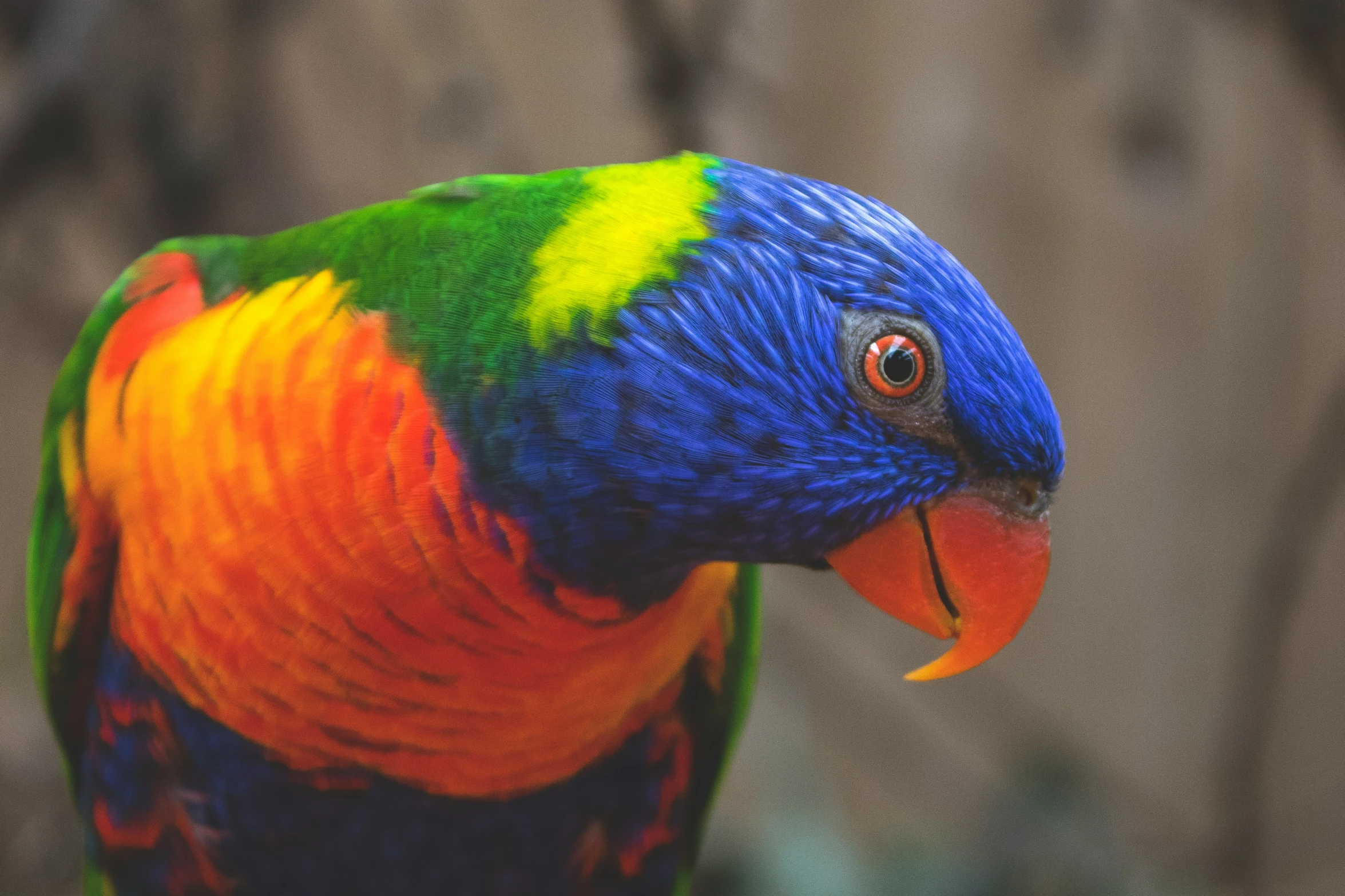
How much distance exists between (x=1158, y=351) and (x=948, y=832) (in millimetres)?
1569

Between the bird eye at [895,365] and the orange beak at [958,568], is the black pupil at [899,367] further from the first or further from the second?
the orange beak at [958,568]

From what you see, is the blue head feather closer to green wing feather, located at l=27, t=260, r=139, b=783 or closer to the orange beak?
the orange beak

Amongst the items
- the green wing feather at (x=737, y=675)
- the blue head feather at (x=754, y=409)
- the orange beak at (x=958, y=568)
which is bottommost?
the green wing feather at (x=737, y=675)

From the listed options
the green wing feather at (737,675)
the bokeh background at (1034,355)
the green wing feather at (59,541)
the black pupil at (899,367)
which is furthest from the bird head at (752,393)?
the bokeh background at (1034,355)

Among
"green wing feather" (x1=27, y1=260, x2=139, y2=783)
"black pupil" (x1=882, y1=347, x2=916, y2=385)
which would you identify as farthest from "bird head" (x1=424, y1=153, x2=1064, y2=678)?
"green wing feather" (x1=27, y1=260, x2=139, y2=783)

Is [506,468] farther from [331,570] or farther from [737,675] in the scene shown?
[737,675]

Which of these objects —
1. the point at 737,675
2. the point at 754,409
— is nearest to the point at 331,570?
the point at 754,409

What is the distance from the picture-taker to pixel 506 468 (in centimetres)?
99

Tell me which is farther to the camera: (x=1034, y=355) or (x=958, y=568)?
(x=1034, y=355)

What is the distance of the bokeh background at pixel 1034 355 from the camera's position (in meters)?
2.48

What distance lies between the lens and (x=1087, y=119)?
3.00 meters

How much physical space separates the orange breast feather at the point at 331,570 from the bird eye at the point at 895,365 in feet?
1.17

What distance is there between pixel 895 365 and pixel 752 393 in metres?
0.13

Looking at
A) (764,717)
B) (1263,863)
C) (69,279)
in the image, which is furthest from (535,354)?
(1263,863)
